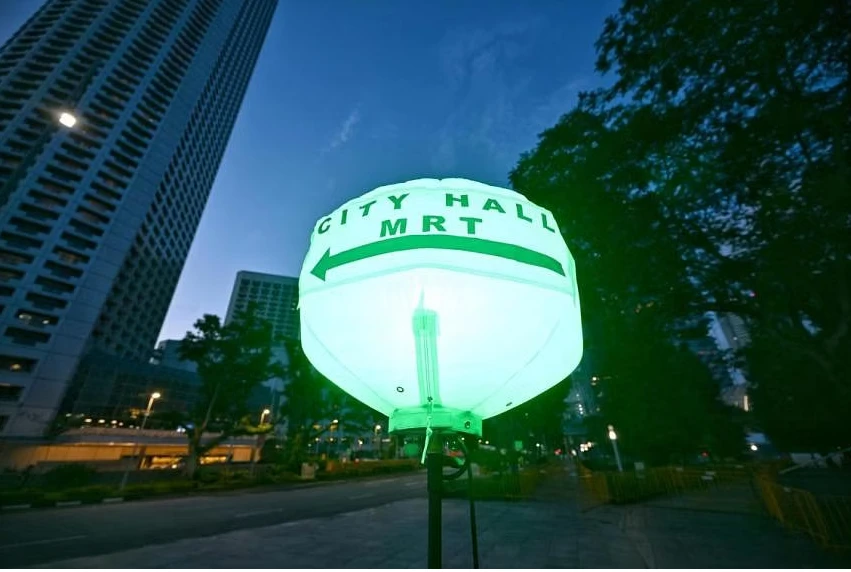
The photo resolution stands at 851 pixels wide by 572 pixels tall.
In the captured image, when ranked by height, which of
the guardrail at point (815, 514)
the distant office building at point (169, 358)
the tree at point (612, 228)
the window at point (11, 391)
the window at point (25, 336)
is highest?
the distant office building at point (169, 358)

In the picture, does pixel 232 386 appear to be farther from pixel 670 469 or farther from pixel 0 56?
pixel 0 56

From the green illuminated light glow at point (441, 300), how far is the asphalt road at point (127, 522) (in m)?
9.65

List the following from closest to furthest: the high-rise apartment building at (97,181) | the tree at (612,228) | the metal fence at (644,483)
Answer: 1. the tree at (612,228)
2. the metal fence at (644,483)
3. the high-rise apartment building at (97,181)

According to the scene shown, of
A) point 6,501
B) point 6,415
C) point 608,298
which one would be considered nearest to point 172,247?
point 6,415

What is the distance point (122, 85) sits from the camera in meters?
54.1

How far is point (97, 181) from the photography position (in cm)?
4734

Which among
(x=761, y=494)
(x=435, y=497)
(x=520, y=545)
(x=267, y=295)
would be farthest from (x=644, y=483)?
(x=267, y=295)

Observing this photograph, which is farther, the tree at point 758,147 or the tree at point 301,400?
the tree at point 301,400

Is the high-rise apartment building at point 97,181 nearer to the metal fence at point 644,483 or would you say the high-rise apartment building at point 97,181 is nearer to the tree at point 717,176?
the tree at point 717,176

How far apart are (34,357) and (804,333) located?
57049 mm

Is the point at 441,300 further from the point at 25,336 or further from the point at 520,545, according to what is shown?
the point at 25,336

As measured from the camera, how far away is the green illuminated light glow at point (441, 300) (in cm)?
129

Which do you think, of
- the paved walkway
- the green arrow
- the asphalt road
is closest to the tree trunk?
the asphalt road

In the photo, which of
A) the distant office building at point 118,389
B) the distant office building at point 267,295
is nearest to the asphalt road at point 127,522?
the distant office building at point 118,389
